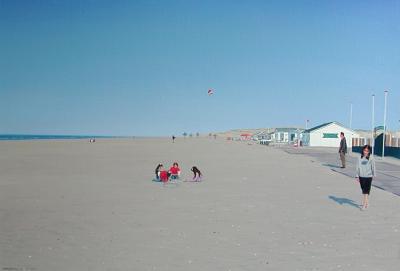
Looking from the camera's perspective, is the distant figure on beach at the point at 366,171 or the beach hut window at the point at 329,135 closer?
the distant figure on beach at the point at 366,171

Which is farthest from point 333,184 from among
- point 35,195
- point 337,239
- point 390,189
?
point 35,195

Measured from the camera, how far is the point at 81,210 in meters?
10.8

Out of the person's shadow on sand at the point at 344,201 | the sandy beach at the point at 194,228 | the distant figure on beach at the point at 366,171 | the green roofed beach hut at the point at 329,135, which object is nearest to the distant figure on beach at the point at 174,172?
the sandy beach at the point at 194,228

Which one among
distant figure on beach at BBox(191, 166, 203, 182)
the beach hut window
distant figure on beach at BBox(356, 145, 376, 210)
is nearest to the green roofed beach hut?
the beach hut window

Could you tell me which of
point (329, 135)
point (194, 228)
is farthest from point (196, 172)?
point (329, 135)

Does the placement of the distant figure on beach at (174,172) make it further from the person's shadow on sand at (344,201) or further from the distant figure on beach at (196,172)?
the person's shadow on sand at (344,201)

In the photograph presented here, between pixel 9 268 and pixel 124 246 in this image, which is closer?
pixel 9 268

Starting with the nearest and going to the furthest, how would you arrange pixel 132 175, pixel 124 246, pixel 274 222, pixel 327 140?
pixel 124 246 < pixel 274 222 < pixel 132 175 < pixel 327 140

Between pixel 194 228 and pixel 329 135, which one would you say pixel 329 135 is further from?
pixel 194 228

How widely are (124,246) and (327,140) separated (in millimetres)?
71771

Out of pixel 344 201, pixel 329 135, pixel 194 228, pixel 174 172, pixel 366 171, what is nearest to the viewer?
pixel 194 228

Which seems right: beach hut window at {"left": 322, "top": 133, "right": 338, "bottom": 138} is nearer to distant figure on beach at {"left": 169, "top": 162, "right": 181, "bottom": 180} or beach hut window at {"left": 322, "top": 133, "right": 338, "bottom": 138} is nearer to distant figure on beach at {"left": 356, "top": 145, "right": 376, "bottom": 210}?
distant figure on beach at {"left": 169, "top": 162, "right": 181, "bottom": 180}

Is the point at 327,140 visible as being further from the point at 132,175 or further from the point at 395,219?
the point at 395,219

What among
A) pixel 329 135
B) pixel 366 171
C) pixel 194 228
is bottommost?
pixel 194 228
